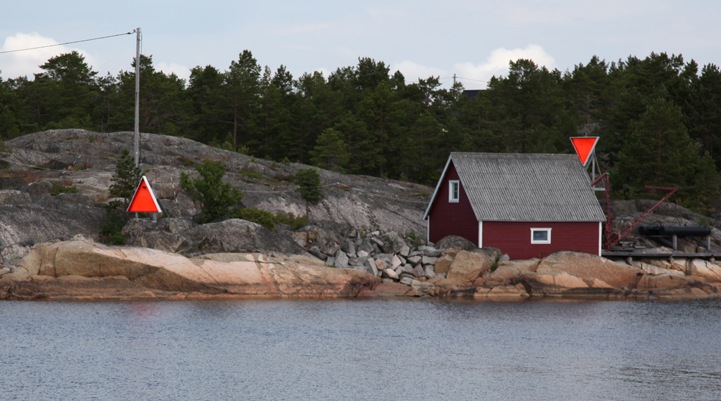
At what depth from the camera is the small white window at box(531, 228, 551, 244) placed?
157ft

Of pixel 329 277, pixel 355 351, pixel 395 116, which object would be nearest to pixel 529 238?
pixel 329 277

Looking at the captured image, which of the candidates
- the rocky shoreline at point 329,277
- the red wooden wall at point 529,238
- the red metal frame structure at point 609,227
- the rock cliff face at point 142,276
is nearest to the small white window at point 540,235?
the red wooden wall at point 529,238

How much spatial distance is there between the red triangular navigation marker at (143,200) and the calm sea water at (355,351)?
6960 millimetres

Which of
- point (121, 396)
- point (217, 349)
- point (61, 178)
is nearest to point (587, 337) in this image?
point (217, 349)

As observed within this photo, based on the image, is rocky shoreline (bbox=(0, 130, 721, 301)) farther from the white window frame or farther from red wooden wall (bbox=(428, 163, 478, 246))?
the white window frame

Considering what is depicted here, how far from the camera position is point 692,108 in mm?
72125

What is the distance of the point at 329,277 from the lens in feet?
144

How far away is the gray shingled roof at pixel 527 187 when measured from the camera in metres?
48.0

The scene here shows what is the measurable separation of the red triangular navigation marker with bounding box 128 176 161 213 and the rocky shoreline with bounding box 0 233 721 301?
417cm

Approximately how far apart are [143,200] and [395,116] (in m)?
31.5

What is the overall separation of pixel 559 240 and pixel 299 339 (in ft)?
61.1

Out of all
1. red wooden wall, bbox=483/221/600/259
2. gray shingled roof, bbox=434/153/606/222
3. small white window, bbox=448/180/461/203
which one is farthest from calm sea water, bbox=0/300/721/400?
small white window, bbox=448/180/461/203

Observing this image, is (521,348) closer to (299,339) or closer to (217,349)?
(299,339)

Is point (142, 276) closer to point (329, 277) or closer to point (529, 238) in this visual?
point (329, 277)
